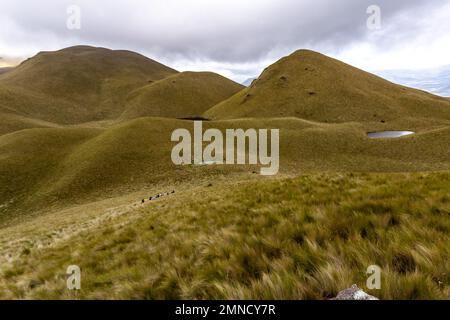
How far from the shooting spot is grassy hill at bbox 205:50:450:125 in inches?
3344

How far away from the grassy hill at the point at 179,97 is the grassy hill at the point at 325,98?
2472 centimetres

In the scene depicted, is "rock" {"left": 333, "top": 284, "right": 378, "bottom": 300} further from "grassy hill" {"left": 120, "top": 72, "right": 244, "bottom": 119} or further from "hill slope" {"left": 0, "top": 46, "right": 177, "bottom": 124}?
"hill slope" {"left": 0, "top": 46, "right": 177, "bottom": 124}

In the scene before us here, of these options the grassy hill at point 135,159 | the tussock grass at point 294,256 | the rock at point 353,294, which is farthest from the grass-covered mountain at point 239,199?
the grassy hill at point 135,159

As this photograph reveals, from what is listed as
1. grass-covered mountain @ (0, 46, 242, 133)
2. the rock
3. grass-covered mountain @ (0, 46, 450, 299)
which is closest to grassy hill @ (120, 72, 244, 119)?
grass-covered mountain @ (0, 46, 242, 133)

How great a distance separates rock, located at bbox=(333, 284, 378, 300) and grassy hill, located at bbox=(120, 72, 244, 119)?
130m

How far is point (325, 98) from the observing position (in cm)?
9506

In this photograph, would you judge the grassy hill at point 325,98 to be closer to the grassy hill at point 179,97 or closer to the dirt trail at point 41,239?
the grassy hill at point 179,97

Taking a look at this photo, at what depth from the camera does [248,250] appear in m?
3.93

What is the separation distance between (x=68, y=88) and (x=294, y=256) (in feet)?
599

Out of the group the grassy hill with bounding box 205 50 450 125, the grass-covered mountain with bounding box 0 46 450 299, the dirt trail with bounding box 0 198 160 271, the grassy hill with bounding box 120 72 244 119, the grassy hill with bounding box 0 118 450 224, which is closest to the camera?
the grass-covered mountain with bounding box 0 46 450 299

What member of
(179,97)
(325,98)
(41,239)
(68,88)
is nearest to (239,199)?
(41,239)

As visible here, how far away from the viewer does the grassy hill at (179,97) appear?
13138 centimetres

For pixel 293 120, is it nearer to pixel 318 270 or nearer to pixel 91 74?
pixel 318 270
